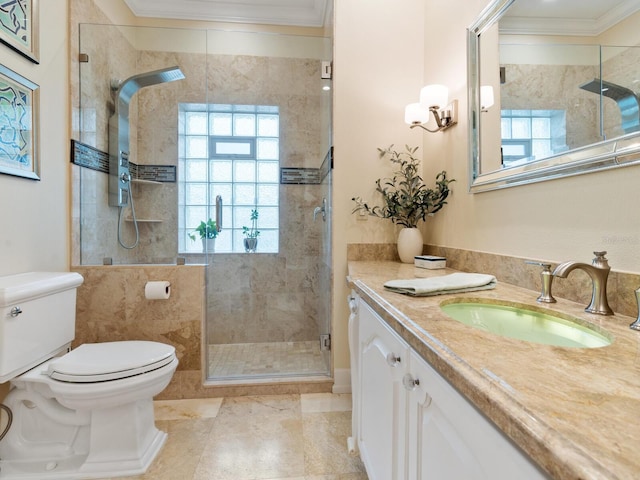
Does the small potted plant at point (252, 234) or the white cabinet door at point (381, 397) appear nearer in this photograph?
the white cabinet door at point (381, 397)

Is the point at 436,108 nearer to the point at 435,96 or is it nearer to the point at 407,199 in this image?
the point at 435,96

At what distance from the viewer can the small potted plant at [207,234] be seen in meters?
2.26

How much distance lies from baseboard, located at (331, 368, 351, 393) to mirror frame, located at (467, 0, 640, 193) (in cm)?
134

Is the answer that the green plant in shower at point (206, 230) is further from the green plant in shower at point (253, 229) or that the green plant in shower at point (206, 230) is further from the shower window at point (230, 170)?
the green plant in shower at point (253, 229)

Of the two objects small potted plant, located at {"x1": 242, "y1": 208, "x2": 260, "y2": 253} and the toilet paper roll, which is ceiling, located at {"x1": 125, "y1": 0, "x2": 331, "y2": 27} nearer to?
small potted plant, located at {"x1": 242, "y1": 208, "x2": 260, "y2": 253}

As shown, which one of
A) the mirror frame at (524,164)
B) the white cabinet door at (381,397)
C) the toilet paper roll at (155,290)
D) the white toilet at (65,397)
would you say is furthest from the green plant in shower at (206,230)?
the mirror frame at (524,164)

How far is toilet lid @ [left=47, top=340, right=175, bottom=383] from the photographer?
1293mm

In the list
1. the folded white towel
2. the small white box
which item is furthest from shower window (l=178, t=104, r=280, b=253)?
the folded white towel

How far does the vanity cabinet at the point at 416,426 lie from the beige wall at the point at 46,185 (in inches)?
63.6

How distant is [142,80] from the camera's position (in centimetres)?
224

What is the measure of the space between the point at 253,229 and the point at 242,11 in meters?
1.85

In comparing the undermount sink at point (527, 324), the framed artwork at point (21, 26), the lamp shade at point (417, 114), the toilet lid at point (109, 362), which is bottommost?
the toilet lid at point (109, 362)

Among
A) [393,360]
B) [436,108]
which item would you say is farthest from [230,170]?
[393,360]

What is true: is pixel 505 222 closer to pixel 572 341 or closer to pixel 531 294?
pixel 531 294
